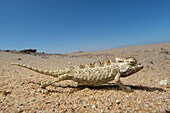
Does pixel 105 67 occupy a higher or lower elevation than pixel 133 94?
higher

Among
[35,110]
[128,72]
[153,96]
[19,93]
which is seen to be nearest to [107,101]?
[128,72]

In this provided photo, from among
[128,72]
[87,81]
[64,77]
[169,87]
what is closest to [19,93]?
[64,77]

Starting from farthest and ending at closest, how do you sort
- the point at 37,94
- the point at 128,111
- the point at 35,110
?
1. the point at 37,94
2. the point at 128,111
3. the point at 35,110

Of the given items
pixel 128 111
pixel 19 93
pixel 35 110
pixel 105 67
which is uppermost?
pixel 105 67

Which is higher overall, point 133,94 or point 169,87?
point 133,94

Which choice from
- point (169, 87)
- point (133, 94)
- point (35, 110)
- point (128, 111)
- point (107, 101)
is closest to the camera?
point (35, 110)

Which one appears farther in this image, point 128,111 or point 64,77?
point 64,77

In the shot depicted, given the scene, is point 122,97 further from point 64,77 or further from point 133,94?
point 64,77

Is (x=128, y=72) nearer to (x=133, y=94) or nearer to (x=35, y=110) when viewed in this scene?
(x=133, y=94)

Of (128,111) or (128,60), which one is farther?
(128,60)
